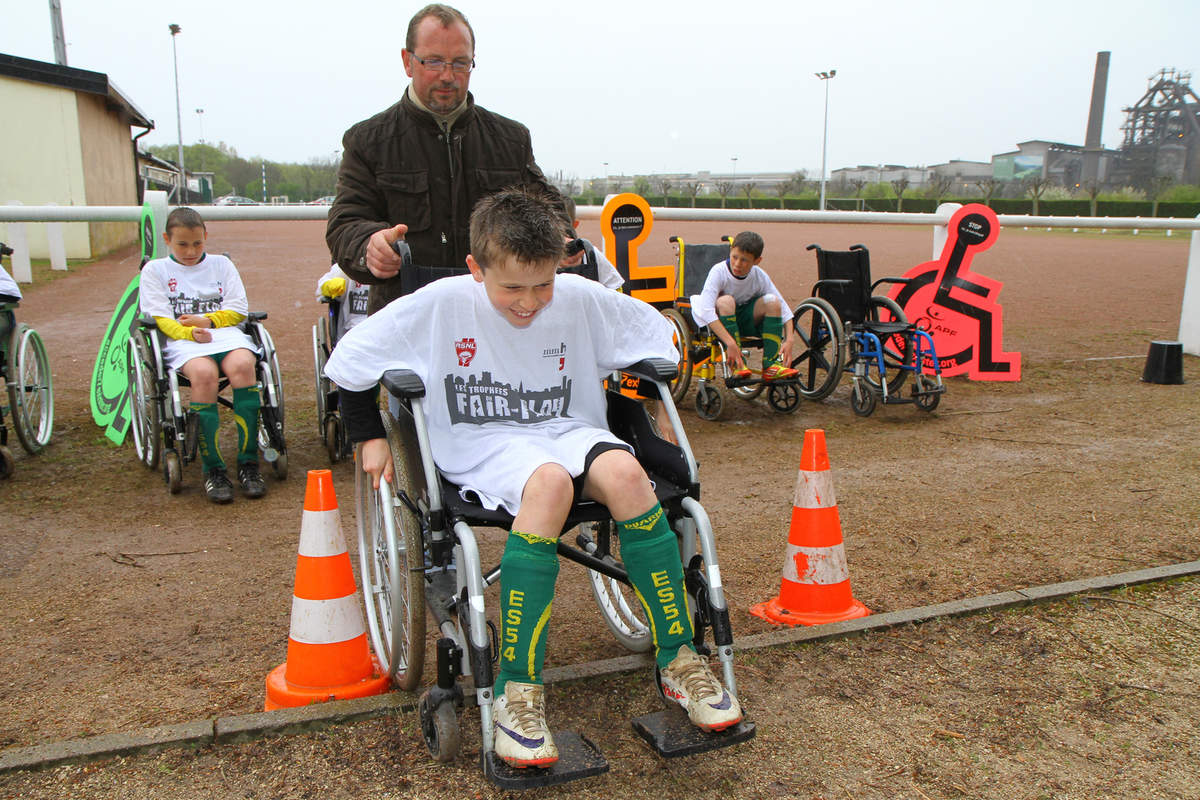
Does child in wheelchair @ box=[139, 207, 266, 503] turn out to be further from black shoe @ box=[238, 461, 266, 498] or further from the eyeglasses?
the eyeglasses

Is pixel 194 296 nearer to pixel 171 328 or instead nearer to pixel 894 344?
pixel 171 328

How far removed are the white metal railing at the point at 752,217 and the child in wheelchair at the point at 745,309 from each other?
2.88ft

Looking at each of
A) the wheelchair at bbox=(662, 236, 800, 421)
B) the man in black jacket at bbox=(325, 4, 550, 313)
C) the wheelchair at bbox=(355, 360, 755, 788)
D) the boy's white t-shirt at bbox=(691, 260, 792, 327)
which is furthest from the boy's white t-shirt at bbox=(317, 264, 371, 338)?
the wheelchair at bbox=(355, 360, 755, 788)

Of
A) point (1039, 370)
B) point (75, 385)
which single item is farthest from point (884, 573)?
point (75, 385)

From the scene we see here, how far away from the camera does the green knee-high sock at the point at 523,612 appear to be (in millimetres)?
2277

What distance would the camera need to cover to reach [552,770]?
2.16m

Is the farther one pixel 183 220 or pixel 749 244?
pixel 749 244

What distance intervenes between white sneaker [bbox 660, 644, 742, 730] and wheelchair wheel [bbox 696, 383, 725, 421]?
4.31 meters

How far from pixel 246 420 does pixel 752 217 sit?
4505 millimetres

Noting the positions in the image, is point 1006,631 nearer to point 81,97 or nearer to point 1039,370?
point 1039,370

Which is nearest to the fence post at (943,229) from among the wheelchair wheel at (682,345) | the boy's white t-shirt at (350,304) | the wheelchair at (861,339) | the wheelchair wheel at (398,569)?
the wheelchair at (861,339)

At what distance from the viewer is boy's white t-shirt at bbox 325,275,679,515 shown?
2566 mm

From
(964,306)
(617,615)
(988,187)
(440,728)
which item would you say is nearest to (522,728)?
(440,728)

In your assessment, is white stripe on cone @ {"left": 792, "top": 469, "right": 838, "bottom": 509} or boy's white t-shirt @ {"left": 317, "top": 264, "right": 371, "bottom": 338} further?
boy's white t-shirt @ {"left": 317, "top": 264, "right": 371, "bottom": 338}
